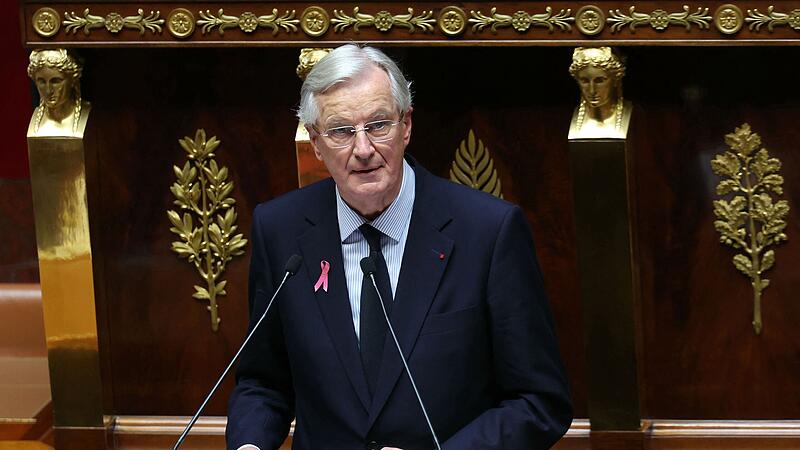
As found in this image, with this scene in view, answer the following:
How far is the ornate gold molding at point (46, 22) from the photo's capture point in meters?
3.14

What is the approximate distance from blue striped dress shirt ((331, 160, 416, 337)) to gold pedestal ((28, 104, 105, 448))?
118 centimetres

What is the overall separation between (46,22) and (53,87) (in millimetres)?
133

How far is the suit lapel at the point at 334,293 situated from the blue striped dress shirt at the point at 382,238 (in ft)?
0.04

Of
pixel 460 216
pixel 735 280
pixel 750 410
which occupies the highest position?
pixel 460 216

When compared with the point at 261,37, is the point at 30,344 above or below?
below

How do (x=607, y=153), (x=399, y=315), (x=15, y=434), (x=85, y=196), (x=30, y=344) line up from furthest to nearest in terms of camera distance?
(x=30, y=344)
(x=15, y=434)
(x=85, y=196)
(x=607, y=153)
(x=399, y=315)

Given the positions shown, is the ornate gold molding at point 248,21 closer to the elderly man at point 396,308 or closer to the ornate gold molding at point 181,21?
the ornate gold molding at point 181,21

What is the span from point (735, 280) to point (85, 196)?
4.41 feet

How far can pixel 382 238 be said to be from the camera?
2.17 metres

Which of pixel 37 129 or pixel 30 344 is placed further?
pixel 30 344

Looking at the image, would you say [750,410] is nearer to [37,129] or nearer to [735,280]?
[735,280]

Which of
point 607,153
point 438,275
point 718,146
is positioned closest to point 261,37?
point 607,153

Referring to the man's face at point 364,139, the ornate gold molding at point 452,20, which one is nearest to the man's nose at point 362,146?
the man's face at point 364,139

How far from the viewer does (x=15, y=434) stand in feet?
11.5
